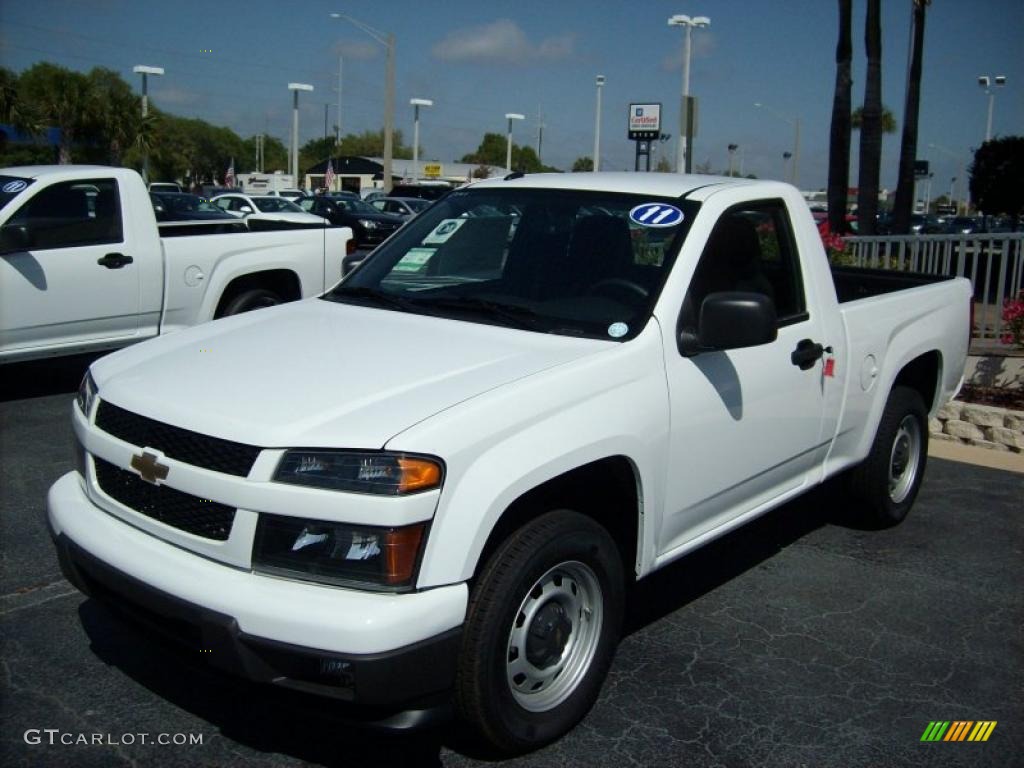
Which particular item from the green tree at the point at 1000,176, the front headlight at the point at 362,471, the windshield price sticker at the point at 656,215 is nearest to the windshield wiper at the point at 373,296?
the windshield price sticker at the point at 656,215

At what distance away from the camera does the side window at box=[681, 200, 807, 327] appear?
4.13m

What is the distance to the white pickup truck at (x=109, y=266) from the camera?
758 cm

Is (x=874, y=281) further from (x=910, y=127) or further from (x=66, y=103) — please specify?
(x=66, y=103)

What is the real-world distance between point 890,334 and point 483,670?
10.5ft

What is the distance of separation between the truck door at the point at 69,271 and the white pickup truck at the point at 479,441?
402 cm

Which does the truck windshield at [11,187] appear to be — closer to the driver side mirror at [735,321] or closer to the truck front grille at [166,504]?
the truck front grille at [166,504]

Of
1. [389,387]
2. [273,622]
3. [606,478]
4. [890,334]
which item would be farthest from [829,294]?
[273,622]

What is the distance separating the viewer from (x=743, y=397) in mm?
4020

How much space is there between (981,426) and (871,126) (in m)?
11.3

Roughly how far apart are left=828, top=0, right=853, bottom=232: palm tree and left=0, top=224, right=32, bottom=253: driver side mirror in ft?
45.0

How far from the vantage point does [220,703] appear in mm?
3557

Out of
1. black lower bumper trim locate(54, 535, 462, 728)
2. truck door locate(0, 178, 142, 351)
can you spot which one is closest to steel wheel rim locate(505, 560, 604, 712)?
black lower bumper trim locate(54, 535, 462, 728)

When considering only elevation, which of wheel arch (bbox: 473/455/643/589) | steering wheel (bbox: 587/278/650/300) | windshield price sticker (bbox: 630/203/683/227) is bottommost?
wheel arch (bbox: 473/455/643/589)
